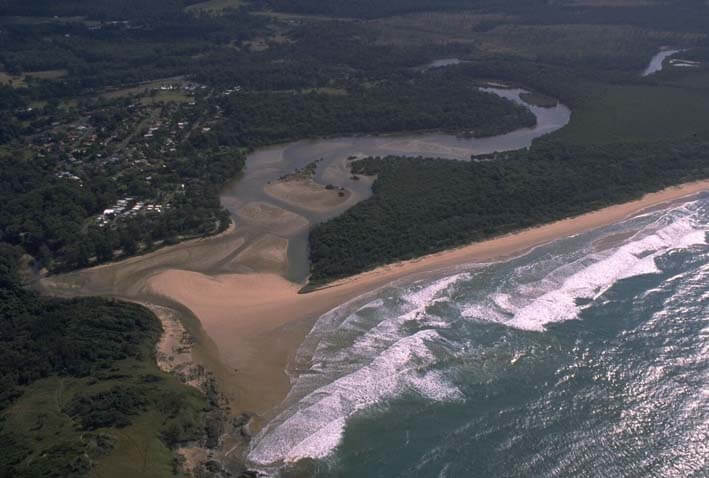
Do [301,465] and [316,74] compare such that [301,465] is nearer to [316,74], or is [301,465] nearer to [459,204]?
[459,204]

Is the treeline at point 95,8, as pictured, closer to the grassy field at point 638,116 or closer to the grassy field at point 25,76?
the grassy field at point 25,76

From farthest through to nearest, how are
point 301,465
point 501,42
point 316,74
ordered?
point 501,42, point 316,74, point 301,465

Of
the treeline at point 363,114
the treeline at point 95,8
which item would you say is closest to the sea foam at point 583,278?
the treeline at point 363,114

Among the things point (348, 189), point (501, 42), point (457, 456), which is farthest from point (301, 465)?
point (501, 42)

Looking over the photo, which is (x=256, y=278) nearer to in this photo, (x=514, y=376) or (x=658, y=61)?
(x=514, y=376)

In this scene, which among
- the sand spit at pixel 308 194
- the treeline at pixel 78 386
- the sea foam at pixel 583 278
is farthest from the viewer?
the sand spit at pixel 308 194

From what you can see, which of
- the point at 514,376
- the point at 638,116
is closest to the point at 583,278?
the point at 514,376
